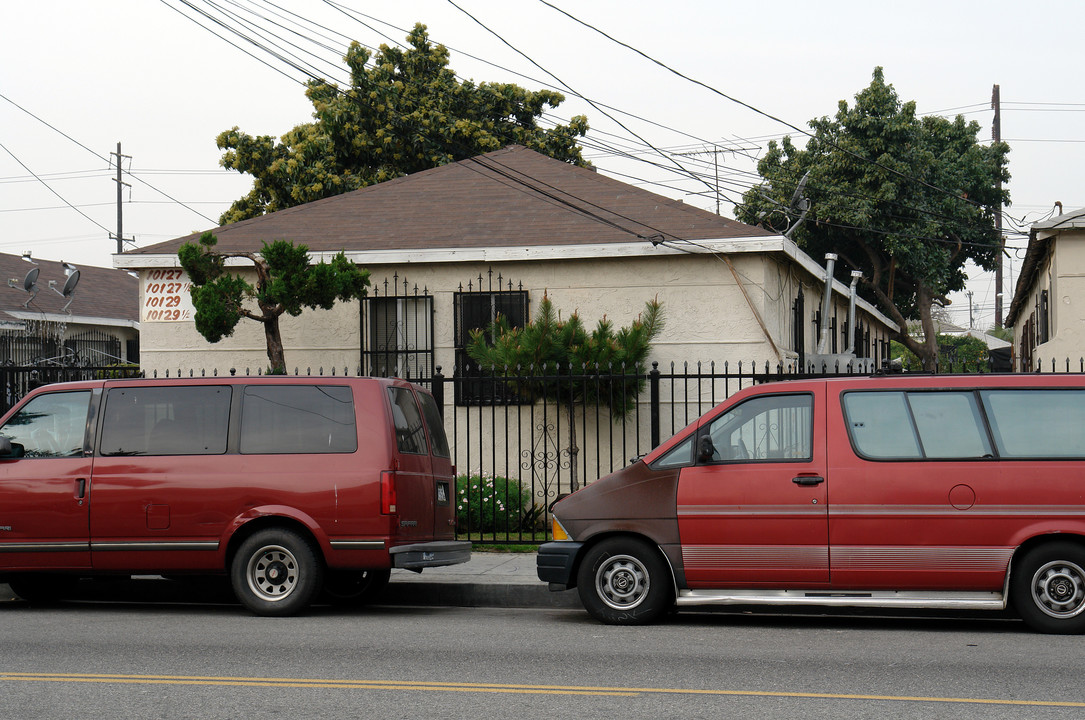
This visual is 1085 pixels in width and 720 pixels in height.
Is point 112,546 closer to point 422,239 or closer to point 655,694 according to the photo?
point 655,694

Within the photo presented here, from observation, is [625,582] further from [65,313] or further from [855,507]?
[65,313]

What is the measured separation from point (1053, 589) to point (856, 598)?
1.37 meters

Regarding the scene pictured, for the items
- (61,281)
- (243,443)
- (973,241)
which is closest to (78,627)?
(243,443)

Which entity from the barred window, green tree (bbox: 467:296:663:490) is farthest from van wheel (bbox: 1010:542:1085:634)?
the barred window

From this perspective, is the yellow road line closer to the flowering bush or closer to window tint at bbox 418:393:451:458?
Result: window tint at bbox 418:393:451:458

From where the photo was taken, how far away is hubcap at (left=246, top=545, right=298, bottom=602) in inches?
357

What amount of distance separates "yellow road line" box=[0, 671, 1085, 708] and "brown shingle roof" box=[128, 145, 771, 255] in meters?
9.66

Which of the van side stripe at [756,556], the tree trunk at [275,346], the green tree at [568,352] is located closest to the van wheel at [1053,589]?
the van side stripe at [756,556]

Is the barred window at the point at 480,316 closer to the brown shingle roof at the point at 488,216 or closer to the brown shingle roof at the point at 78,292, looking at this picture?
the brown shingle roof at the point at 488,216

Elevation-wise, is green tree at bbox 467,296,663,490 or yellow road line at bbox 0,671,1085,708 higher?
green tree at bbox 467,296,663,490

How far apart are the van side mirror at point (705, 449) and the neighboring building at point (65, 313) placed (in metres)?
20.1

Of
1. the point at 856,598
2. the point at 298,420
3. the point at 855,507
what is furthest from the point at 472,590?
the point at 855,507

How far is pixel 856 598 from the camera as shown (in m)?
8.25

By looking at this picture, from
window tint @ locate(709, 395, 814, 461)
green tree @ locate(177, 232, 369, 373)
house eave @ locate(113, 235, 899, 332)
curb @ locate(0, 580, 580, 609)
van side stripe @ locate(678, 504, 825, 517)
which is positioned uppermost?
house eave @ locate(113, 235, 899, 332)
